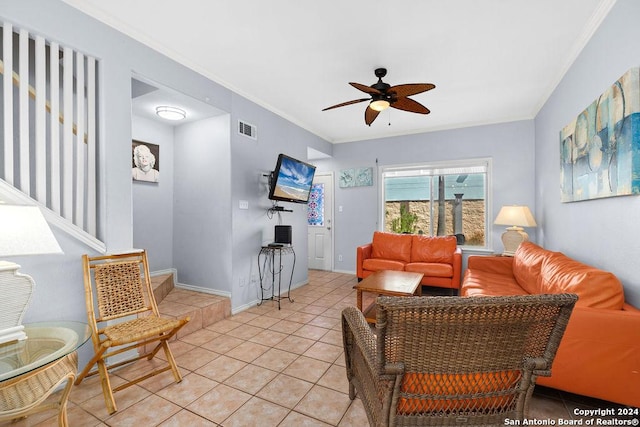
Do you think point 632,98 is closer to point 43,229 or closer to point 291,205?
point 43,229

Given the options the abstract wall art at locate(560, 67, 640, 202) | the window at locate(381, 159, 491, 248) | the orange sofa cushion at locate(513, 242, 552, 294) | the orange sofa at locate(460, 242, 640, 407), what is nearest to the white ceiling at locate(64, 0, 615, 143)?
the abstract wall art at locate(560, 67, 640, 202)

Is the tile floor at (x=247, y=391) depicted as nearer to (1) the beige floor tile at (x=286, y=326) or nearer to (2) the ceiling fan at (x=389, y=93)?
(1) the beige floor tile at (x=286, y=326)

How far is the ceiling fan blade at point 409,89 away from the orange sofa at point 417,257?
2.49m

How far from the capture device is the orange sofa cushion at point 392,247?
15.2 feet

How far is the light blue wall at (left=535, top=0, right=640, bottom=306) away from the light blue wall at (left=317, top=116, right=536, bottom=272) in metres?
0.90

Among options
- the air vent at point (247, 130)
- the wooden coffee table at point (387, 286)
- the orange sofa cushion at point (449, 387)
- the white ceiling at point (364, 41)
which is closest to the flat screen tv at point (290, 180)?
the air vent at point (247, 130)

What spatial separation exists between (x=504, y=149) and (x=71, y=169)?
213 inches

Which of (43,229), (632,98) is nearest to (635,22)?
(632,98)

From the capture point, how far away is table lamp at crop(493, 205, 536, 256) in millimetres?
3845

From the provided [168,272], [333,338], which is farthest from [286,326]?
[168,272]

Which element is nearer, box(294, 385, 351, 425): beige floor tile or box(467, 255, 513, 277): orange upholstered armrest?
box(294, 385, 351, 425): beige floor tile

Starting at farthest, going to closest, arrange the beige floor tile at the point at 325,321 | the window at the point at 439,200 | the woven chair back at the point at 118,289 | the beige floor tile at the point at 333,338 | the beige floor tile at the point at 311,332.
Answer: the window at the point at 439,200 < the beige floor tile at the point at 325,321 < the beige floor tile at the point at 311,332 < the beige floor tile at the point at 333,338 < the woven chair back at the point at 118,289

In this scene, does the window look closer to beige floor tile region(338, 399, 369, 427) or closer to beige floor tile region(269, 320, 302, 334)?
beige floor tile region(269, 320, 302, 334)

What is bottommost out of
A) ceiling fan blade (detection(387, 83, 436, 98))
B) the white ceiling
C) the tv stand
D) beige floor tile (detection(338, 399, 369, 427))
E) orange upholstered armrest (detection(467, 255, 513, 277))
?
beige floor tile (detection(338, 399, 369, 427))
